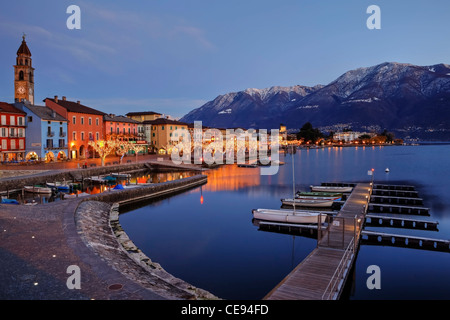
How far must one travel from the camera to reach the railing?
1306cm

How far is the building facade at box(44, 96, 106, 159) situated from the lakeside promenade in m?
52.2

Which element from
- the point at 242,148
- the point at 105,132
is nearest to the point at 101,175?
the point at 105,132

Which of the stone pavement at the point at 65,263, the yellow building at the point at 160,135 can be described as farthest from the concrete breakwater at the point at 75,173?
the yellow building at the point at 160,135

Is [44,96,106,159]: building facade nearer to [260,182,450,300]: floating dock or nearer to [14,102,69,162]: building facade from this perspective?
[14,102,69,162]: building facade

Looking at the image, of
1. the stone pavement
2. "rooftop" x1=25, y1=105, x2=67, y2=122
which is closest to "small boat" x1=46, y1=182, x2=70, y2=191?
the stone pavement

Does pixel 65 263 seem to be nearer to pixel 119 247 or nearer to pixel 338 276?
pixel 119 247

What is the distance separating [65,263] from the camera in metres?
13.2

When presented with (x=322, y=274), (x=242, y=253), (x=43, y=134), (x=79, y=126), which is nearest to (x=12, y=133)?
(x=43, y=134)

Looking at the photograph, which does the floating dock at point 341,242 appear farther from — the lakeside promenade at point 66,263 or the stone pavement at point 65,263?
the lakeside promenade at point 66,263

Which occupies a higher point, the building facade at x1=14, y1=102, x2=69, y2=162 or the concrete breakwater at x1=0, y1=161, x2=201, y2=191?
the building facade at x1=14, y1=102, x2=69, y2=162
